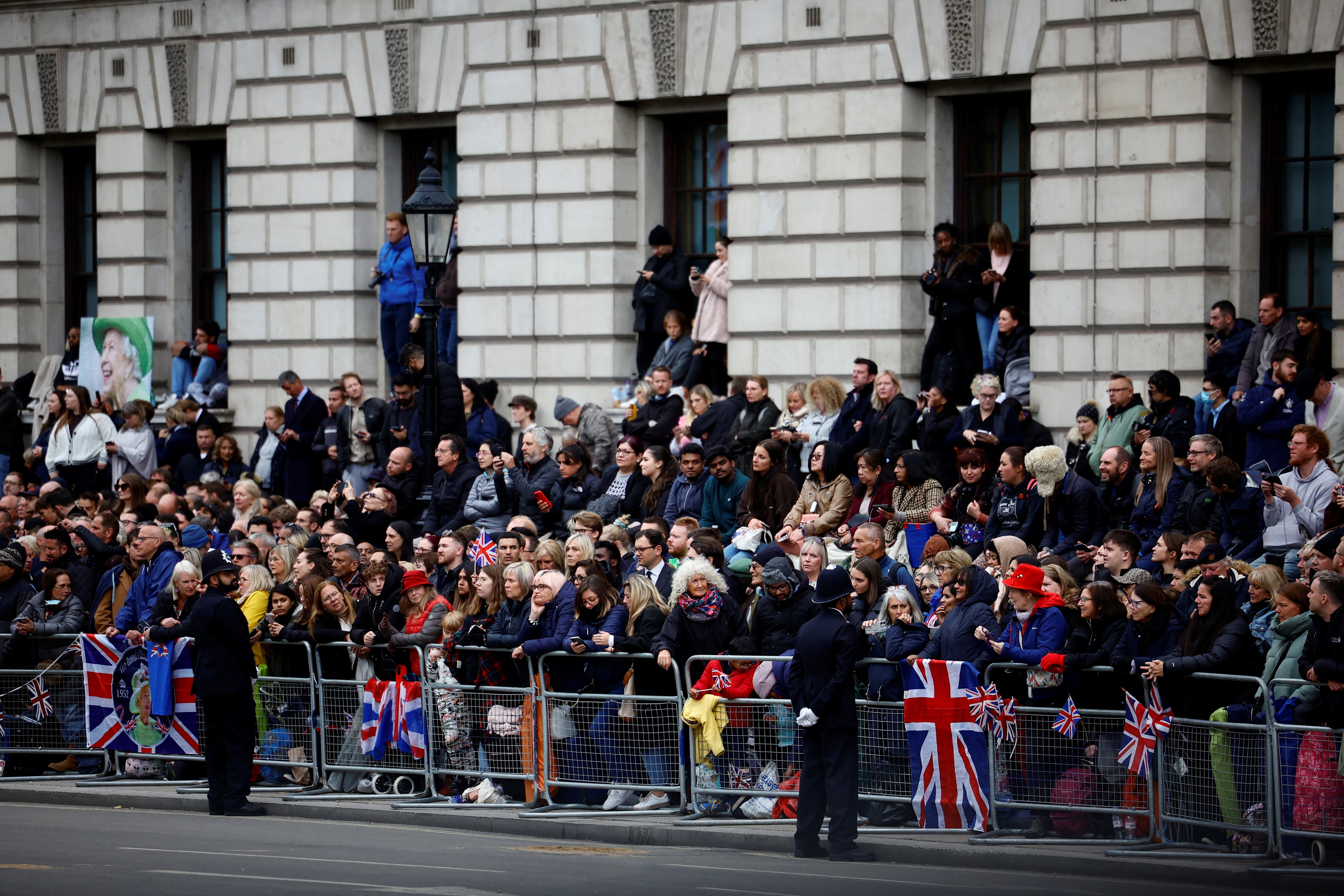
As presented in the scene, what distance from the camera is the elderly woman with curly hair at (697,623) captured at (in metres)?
14.4

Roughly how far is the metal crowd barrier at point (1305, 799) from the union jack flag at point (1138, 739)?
32.2 inches

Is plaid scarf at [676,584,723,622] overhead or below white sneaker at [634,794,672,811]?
overhead

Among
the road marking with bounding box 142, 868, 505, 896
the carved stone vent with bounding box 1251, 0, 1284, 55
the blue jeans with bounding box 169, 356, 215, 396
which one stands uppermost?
the carved stone vent with bounding box 1251, 0, 1284, 55

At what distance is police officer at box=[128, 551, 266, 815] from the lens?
1529cm

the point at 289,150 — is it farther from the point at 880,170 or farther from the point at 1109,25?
the point at 1109,25

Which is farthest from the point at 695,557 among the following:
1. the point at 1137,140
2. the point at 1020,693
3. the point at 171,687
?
the point at 1137,140

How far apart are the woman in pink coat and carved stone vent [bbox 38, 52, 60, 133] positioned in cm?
1026

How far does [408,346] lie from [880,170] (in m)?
5.46

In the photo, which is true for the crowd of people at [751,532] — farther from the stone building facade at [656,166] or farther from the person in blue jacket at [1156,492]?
the stone building facade at [656,166]

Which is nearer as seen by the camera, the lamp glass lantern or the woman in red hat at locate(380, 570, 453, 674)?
the woman in red hat at locate(380, 570, 453, 674)

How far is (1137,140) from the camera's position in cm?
2012

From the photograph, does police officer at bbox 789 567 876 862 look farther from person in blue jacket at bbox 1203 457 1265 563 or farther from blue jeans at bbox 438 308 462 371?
blue jeans at bbox 438 308 462 371

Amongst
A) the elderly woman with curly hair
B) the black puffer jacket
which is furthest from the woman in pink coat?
the black puffer jacket

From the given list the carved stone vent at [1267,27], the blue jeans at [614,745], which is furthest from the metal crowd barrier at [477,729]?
the carved stone vent at [1267,27]
